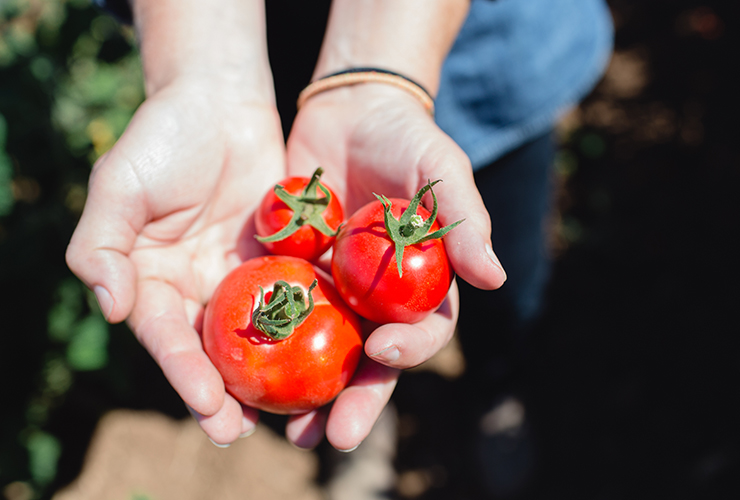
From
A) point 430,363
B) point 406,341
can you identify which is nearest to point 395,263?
point 406,341

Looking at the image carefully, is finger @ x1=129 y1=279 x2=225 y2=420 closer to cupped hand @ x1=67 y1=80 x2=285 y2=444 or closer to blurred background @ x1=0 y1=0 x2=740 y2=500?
cupped hand @ x1=67 y1=80 x2=285 y2=444

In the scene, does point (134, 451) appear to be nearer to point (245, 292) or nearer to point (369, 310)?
point (245, 292)

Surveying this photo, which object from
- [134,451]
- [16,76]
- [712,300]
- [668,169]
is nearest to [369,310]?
[134,451]

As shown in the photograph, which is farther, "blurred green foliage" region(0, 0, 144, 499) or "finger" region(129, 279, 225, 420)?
"blurred green foliage" region(0, 0, 144, 499)

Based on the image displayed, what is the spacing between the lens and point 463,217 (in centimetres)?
166

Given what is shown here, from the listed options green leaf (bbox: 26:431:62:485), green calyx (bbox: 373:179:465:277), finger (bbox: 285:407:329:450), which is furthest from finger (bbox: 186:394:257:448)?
green leaf (bbox: 26:431:62:485)

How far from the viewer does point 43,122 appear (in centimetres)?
306

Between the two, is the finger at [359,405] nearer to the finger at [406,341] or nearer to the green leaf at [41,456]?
the finger at [406,341]

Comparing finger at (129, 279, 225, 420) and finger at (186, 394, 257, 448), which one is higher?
finger at (129, 279, 225, 420)

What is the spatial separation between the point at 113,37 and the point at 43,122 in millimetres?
978

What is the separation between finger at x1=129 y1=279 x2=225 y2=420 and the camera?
171 cm

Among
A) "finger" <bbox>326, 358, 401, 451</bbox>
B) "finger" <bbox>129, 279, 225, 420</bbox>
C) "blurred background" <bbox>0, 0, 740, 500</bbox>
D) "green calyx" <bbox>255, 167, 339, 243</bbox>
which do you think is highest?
"green calyx" <bbox>255, 167, 339, 243</bbox>

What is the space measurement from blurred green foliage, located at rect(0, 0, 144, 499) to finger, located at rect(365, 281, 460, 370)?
193cm

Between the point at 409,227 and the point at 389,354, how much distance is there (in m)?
0.38
